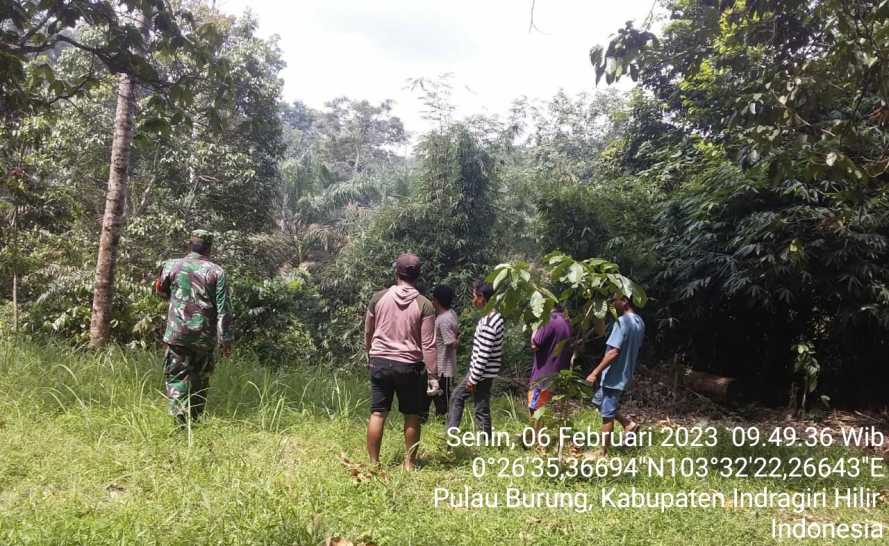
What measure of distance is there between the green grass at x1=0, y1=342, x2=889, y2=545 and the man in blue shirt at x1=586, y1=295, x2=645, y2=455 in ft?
2.10

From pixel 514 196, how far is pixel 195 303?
9.76 m

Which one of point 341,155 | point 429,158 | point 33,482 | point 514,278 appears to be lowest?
point 33,482

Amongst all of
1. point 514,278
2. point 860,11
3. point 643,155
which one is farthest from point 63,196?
point 643,155

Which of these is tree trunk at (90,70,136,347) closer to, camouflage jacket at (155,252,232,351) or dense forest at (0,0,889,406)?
dense forest at (0,0,889,406)

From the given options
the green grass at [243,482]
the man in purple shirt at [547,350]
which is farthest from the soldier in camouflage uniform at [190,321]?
the man in purple shirt at [547,350]

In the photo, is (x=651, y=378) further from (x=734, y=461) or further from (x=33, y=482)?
(x=33, y=482)

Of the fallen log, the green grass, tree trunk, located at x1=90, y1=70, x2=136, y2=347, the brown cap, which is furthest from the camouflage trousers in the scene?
the fallen log

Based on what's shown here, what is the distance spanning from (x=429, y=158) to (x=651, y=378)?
581cm

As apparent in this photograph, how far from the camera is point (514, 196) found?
13516 mm

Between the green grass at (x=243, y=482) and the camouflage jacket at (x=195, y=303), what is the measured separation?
625mm

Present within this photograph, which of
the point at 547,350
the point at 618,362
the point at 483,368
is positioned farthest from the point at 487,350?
the point at 618,362

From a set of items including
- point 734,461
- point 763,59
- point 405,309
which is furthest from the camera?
point 763,59

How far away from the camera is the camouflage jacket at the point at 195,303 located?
177 inches

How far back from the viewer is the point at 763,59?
20.6 feet
